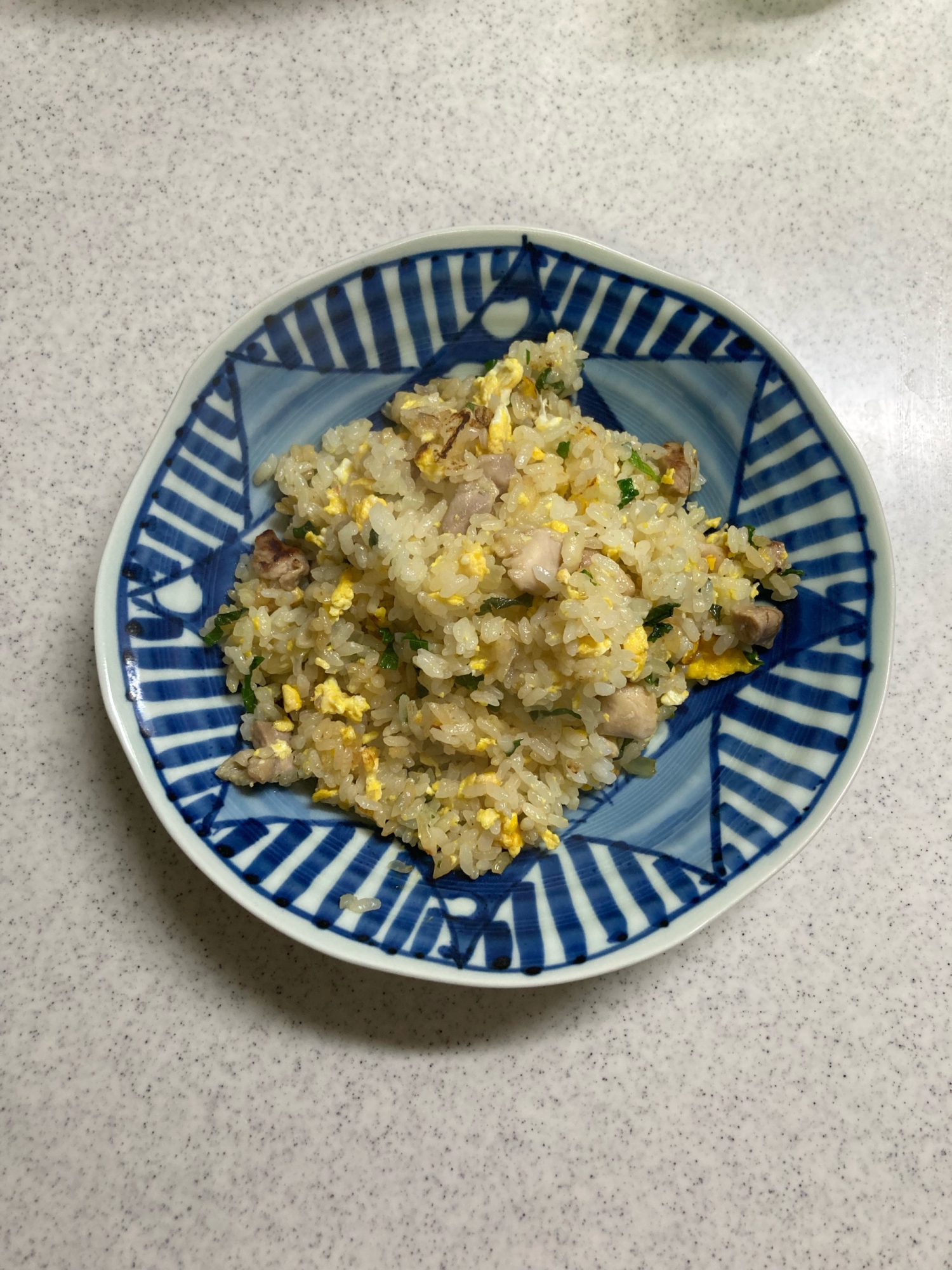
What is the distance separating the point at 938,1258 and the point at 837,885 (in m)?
0.87

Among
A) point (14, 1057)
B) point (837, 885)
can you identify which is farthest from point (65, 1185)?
point (837, 885)

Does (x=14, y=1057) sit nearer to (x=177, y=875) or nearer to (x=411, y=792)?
(x=177, y=875)

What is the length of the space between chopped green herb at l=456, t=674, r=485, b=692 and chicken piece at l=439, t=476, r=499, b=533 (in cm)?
29

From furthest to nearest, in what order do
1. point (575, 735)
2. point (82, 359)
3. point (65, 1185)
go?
1. point (82, 359)
2. point (65, 1185)
3. point (575, 735)

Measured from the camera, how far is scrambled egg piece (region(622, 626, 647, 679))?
1753 mm

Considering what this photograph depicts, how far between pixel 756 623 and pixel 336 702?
891 mm

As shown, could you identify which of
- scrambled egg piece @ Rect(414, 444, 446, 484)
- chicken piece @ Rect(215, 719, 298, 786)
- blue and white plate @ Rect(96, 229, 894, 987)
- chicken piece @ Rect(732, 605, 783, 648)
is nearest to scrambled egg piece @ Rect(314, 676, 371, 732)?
chicken piece @ Rect(215, 719, 298, 786)

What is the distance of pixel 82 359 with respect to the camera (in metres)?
2.22

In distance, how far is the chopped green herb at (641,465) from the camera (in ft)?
6.32

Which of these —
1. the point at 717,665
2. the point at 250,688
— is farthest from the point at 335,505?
the point at 717,665

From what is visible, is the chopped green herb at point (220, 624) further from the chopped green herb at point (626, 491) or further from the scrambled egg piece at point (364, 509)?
the chopped green herb at point (626, 491)

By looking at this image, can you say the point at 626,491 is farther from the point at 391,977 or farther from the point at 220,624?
the point at 391,977

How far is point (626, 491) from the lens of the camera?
6.17ft

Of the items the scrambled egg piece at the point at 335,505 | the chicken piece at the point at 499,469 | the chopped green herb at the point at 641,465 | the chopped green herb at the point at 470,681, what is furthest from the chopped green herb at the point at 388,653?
the chopped green herb at the point at 641,465
